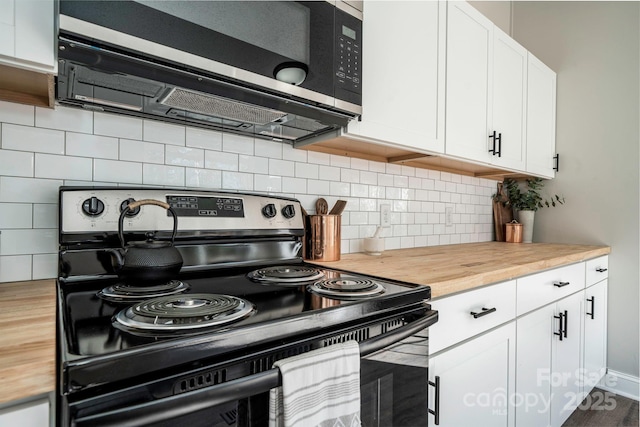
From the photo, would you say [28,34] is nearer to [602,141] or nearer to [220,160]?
[220,160]

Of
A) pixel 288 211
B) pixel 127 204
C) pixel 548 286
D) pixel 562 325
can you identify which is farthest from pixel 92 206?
pixel 562 325

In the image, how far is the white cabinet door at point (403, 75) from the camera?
1328 millimetres

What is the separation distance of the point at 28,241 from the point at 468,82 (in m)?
1.93

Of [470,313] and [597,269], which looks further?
[597,269]

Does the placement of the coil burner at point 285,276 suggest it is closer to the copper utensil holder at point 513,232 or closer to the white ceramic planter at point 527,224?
the copper utensil holder at point 513,232

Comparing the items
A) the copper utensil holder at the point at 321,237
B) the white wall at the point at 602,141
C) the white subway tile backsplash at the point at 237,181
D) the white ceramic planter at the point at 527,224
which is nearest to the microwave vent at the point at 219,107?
the white subway tile backsplash at the point at 237,181

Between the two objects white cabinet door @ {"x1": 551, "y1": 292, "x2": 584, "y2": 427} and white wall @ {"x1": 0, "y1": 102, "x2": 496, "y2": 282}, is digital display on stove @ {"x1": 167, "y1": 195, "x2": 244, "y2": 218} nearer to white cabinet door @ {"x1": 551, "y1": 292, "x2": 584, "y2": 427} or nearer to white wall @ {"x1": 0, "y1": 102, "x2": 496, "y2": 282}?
white wall @ {"x1": 0, "y1": 102, "x2": 496, "y2": 282}

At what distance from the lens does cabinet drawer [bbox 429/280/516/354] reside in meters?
1.06

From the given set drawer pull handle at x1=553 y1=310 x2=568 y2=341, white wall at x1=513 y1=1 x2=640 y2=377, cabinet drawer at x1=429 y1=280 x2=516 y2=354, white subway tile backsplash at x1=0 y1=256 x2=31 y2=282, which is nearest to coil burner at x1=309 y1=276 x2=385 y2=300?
cabinet drawer at x1=429 y1=280 x2=516 y2=354

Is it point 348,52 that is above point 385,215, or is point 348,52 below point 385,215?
above

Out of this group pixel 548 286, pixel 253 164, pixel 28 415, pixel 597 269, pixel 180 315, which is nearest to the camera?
pixel 28 415

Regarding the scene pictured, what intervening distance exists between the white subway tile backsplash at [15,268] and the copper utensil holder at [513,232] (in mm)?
2714

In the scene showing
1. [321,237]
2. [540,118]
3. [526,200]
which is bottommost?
[321,237]

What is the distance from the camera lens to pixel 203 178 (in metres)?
1.27
